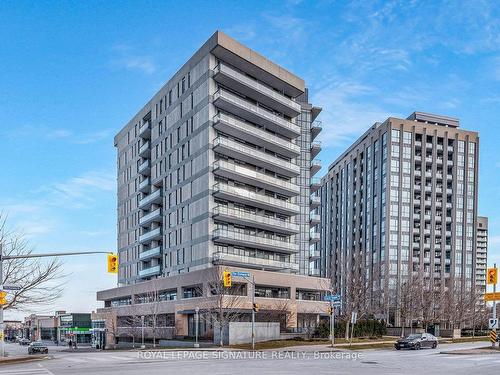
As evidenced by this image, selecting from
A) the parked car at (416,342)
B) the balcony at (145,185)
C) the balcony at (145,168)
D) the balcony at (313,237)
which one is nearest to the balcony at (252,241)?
the balcony at (313,237)

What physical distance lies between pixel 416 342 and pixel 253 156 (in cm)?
3904

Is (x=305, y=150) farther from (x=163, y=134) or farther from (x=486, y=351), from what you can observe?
(x=486, y=351)

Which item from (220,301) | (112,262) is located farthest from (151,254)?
(112,262)

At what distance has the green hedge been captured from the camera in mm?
61938

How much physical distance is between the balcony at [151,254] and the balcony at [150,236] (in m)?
1.84

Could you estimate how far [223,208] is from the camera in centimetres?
7481

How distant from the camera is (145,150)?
96750 millimetres

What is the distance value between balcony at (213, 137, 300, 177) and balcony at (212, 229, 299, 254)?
1095cm

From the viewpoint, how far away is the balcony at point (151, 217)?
3563 inches

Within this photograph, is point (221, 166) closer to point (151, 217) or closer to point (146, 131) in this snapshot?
point (151, 217)

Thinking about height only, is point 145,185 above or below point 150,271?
above

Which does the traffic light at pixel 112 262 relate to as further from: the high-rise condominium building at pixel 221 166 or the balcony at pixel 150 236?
the balcony at pixel 150 236

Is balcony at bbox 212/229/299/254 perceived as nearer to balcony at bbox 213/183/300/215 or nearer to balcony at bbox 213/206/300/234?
balcony at bbox 213/206/300/234

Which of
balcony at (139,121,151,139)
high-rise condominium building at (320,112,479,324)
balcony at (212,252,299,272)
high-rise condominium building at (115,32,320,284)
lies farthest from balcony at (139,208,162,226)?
high-rise condominium building at (320,112,479,324)
